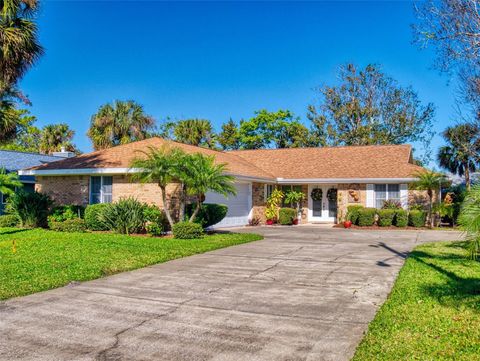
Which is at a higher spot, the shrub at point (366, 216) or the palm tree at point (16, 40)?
the palm tree at point (16, 40)

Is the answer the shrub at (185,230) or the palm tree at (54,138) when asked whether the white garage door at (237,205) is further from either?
the palm tree at (54,138)

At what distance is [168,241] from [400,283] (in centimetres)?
807

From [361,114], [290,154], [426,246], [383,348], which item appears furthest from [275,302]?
[361,114]

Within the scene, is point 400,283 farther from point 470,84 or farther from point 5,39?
point 5,39

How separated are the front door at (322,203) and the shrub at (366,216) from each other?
9.74 ft

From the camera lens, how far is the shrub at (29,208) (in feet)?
60.1

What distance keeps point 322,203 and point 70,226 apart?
1411 cm

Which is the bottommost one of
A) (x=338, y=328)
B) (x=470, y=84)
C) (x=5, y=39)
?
(x=338, y=328)

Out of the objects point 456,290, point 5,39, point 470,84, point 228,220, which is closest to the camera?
point 456,290

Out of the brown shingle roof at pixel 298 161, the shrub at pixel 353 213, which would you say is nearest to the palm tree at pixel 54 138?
the brown shingle roof at pixel 298 161

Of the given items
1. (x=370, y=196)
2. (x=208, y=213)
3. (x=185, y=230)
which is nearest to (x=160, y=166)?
(x=185, y=230)

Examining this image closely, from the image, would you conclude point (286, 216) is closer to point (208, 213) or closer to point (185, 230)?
point (208, 213)

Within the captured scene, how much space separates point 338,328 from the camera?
551 centimetres

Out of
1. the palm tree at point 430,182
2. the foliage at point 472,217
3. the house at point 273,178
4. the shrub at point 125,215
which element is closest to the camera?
the foliage at point 472,217
